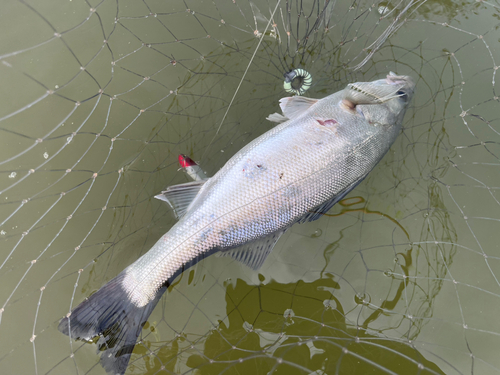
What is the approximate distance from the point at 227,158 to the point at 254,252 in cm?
108

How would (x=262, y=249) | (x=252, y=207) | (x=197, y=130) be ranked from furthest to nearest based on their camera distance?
(x=197, y=130) < (x=262, y=249) < (x=252, y=207)

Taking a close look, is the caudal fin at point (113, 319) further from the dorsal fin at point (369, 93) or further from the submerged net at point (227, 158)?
the dorsal fin at point (369, 93)

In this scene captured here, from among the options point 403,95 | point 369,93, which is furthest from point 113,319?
point 403,95

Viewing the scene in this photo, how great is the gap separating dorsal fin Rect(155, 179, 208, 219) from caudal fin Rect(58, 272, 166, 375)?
0.59 meters

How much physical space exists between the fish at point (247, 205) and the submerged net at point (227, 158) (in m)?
0.64

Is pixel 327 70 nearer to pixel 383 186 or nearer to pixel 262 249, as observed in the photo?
pixel 383 186

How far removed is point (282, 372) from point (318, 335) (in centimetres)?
46

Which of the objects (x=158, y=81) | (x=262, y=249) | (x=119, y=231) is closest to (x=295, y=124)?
(x=262, y=249)

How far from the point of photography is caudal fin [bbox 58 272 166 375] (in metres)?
1.97

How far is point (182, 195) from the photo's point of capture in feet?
6.81

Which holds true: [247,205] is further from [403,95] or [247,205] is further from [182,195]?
[403,95]

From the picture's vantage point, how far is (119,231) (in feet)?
8.68

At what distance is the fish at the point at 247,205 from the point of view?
1.92 meters

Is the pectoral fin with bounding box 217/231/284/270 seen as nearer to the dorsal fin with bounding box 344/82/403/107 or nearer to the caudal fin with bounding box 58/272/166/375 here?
the caudal fin with bounding box 58/272/166/375
